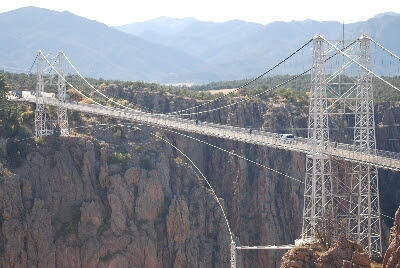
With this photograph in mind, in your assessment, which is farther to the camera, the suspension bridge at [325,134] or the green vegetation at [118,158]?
the green vegetation at [118,158]

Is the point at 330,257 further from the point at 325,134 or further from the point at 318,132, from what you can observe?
the point at 325,134

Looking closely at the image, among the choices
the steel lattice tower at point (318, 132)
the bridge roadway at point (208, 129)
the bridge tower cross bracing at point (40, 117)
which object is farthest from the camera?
the bridge tower cross bracing at point (40, 117)

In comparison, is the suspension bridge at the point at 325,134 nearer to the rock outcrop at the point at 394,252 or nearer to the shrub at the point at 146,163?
the shrub at the point at 146,163

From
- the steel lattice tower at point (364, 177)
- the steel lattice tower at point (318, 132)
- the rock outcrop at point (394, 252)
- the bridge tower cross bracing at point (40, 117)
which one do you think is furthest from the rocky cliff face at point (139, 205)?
the rock outcrop at point (394, 252)

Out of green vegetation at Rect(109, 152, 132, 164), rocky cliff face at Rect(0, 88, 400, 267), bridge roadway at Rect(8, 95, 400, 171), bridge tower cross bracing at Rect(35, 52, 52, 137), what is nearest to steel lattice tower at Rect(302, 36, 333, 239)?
bridge roadway at Rect(8, 95, 400, 171)

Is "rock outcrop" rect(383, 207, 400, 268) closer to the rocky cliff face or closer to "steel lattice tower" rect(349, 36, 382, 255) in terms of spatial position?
"steel lattice tower" rect(349, 36, 382, 255)

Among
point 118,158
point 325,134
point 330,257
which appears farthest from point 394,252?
point 118,158

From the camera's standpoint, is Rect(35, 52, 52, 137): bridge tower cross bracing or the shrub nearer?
Rect(35, 52, 52, 137): bridge tower cross bracing

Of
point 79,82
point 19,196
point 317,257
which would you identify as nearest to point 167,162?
point 19,196

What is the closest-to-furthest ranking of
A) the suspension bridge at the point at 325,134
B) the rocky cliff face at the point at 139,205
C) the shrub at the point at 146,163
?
the suspension bridge at the point at 325,134, the rocky cliff face at the point at 139,205, the shrub at the point at 146,163
